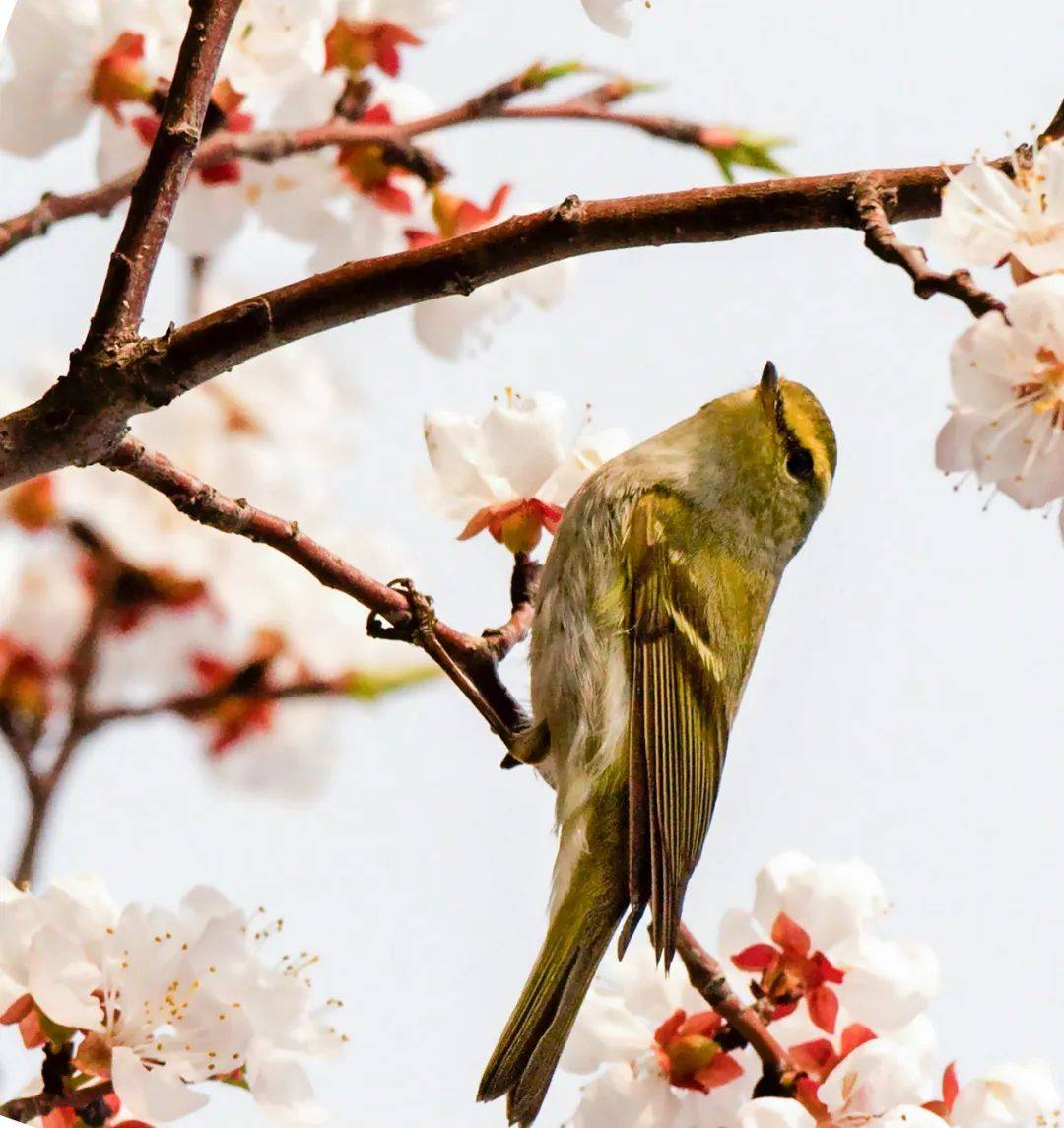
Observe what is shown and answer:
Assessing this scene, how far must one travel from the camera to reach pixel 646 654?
1.61m

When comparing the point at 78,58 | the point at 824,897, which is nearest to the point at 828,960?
the point at 824,897

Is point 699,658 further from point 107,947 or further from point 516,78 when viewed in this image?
point 107,947

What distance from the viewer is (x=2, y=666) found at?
1343mm

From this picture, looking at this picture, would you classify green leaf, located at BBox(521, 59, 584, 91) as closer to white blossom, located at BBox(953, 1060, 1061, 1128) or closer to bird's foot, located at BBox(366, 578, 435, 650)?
bird's foot, located at BBox(366, 578, 435, 650)

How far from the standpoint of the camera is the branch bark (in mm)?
869

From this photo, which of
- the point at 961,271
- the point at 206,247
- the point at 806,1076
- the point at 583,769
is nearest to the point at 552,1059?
the point at 806,1076

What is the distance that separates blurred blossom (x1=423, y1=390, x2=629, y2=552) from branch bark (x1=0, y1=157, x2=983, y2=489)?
43 cm

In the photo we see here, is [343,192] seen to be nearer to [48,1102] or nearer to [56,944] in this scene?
[56,944]

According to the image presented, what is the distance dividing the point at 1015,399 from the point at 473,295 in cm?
79

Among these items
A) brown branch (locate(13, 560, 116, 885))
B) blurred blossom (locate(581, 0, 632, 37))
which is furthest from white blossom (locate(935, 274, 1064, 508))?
brown branch (locate(13, 560, 116, 885))

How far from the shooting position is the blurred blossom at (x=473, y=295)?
150 centimetres

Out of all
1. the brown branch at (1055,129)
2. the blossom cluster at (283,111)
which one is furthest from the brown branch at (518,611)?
the brown branch at (1055,129)

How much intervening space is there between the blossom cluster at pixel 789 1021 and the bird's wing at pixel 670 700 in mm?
78

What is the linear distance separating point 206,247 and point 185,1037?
831mm
